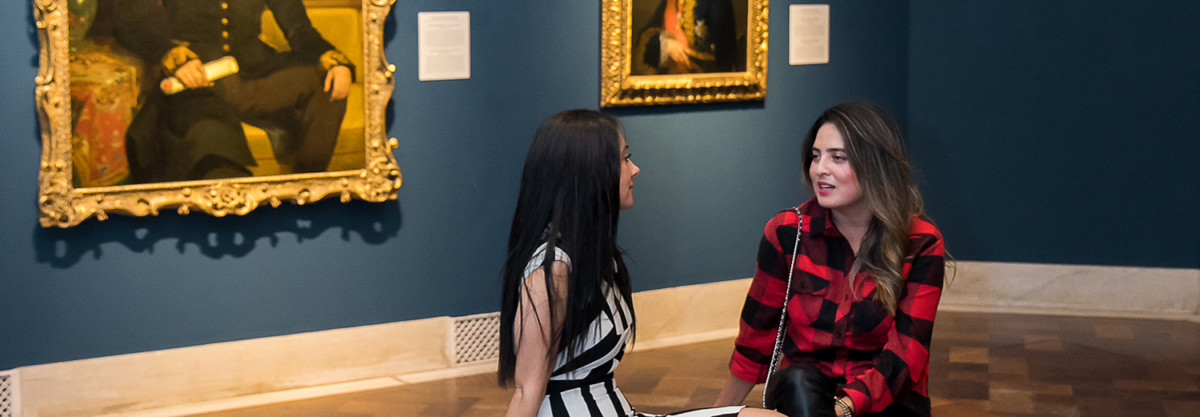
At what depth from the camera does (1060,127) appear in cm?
766

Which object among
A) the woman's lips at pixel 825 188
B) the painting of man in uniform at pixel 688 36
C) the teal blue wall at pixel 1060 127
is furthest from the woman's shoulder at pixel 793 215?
the teal blue wall at pixel 1060 127

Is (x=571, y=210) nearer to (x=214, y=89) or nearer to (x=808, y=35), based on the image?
(x=214, y=89)

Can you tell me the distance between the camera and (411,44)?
19.5ft

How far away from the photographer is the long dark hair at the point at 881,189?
325 cm

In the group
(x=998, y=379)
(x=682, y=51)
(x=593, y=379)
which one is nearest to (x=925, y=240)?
(x=593, y=379)

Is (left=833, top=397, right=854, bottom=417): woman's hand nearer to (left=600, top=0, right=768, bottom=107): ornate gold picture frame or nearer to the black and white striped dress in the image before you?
the black and white striped dress

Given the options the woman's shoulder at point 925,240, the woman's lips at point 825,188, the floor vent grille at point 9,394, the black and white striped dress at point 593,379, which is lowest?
the floor vent grille at point 9,394

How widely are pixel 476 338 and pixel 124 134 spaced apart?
2035 millimetres

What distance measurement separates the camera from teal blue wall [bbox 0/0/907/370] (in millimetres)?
5277

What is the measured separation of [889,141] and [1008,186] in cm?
486

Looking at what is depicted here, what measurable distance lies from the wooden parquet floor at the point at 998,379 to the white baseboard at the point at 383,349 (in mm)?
168

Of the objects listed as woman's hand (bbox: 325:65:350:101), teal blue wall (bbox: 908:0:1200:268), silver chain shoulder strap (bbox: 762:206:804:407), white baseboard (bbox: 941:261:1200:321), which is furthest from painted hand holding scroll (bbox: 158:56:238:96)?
white baseboard (bbox: 941:261:1200:321)

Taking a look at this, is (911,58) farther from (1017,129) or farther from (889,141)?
(889,141)

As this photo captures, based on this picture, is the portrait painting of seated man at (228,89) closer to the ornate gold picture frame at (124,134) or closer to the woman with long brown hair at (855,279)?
the ornate gold picture frame at (124,134)
